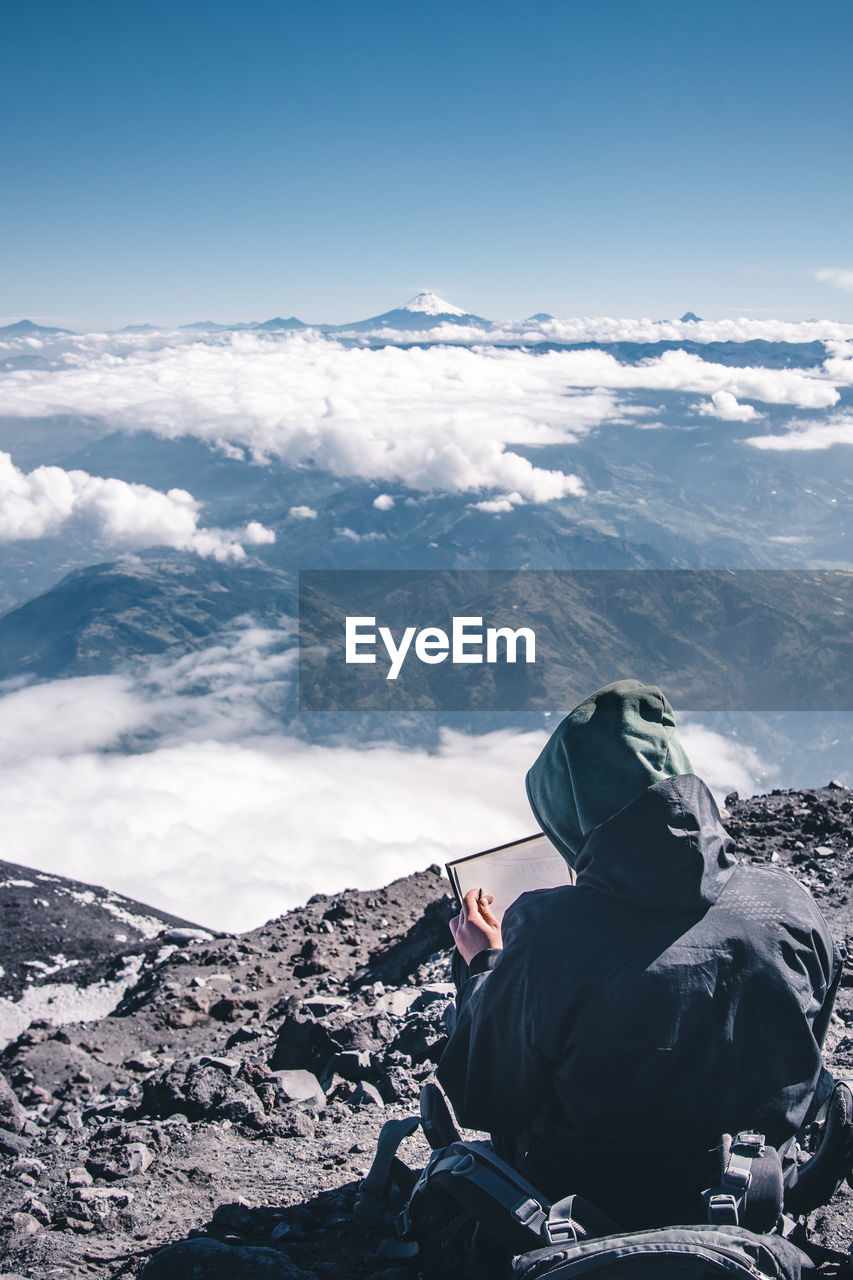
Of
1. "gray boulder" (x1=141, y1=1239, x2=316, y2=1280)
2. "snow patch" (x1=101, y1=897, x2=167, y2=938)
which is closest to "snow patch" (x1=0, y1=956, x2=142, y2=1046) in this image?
"snow patch" (x1=101, y1=897, x2=167, y2=938)

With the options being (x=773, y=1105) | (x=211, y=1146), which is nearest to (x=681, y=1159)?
(x=773, y=1105)

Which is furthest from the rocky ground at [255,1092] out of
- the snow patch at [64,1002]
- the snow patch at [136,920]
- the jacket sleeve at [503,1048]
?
the snow patch at [136,920]

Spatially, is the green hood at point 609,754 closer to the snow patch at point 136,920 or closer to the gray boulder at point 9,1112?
the gray boulder at point 9,1112

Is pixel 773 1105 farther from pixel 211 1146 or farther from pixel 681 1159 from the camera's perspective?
pixel 211 1146

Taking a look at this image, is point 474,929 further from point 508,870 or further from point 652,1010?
point 652,1010

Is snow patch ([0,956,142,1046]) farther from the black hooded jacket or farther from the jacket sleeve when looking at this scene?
the black hooded jacket

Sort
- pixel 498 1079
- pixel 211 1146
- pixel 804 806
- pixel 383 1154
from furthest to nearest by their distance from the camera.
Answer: pixel 804 806
pixel 211 1146
pixel 383 1154
pixel 498 1079
